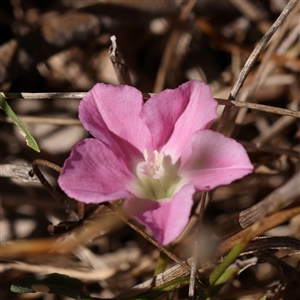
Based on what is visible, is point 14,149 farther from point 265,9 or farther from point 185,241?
point 265,9

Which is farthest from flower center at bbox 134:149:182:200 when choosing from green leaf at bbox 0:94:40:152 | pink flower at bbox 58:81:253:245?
green leaf at bbox 0:94:40:152

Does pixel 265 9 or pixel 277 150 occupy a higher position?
pixel 265 9

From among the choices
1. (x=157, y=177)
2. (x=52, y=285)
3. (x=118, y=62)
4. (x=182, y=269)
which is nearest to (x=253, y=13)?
(x=118, y=62)

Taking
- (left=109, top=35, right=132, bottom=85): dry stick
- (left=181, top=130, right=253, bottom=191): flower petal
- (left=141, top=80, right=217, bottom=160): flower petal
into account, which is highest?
(left=109, top=35, right=132, bottom=85): dry stick

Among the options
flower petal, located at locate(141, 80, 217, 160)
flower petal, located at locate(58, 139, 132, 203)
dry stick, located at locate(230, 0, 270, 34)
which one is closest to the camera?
flower petal, located at locate(58, 139, 132, 203)

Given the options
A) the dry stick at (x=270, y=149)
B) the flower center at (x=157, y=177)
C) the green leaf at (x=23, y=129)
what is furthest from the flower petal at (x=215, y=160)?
the dry stick at (x=270, y=149)

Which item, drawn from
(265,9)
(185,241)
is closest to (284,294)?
(185,241)

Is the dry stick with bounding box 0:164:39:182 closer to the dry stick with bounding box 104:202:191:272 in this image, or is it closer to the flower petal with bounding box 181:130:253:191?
the dry stick with bounding box 104:202:191:272
